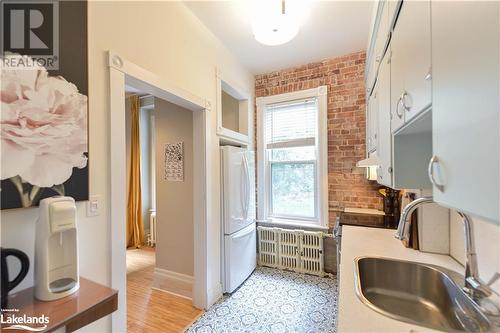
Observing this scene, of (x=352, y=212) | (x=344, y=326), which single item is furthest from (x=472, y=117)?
(x=352, y=212)

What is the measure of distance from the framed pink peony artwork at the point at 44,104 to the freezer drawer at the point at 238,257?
1.75m

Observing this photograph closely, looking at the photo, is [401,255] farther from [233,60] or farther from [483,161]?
[233,60]

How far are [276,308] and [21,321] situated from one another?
207 cm

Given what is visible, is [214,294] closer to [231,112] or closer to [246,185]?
[246,185]

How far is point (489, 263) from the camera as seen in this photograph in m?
1.04

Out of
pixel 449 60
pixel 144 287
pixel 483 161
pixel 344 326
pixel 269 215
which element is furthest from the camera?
pixel 269 215

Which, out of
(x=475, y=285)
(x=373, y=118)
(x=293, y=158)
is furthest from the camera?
(x=293, y=158)

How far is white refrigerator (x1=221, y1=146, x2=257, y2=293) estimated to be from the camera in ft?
8.48

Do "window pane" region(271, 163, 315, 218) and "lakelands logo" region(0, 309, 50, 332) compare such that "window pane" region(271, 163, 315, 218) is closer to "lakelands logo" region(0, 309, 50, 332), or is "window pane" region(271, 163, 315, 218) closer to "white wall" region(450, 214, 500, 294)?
"white wall" region(450, 214, 500, 294)

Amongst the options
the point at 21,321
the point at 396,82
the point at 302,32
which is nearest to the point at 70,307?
the point at 21,321

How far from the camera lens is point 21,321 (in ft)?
2.93

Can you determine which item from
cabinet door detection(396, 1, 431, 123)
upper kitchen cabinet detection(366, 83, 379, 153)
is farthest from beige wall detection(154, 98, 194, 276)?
cabinet door detection(396, 1, 431, 123)

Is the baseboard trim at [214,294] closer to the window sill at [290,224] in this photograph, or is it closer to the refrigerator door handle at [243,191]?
the refrigerator door handle at [243,191]

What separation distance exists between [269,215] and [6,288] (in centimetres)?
290
